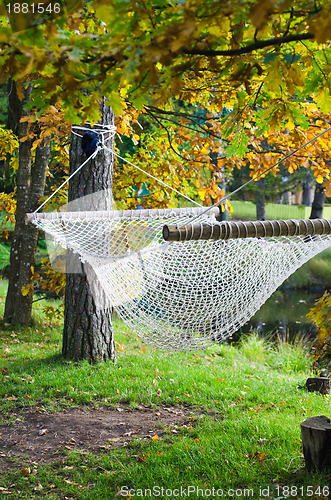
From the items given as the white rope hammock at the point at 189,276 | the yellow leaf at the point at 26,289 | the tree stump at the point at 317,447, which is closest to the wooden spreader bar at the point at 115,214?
the white rope hammock at the point at 189,276

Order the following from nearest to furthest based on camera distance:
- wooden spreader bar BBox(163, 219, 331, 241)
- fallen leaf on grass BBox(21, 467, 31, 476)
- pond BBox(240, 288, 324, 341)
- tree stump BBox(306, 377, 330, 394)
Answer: wooden spreader bar BBox(163, 219, 331, 241) → fallen leaf on grass BBox(21, 467, 31, 476) → tree stump BBox(306, 377, 330, 394) → pond BBox(240, 288, 324, 341)

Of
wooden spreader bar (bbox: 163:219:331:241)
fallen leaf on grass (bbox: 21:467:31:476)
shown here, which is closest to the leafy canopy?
wooden spreader bar (bbox: 163:219:331:241)

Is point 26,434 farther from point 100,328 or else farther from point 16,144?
point 16,144

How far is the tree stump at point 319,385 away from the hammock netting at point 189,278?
92cm

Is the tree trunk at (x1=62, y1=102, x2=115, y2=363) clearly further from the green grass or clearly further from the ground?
the ground

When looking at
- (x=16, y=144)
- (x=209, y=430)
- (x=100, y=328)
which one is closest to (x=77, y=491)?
(x=209, y=430)

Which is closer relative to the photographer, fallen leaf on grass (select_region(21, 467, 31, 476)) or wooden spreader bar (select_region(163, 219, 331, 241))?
wooden spreader bar (select_region(163, 219, 331, 241))

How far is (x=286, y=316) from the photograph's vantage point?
706 cm

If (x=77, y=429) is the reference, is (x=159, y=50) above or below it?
above

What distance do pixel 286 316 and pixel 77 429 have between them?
207 inches

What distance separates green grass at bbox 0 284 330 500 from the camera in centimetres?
186

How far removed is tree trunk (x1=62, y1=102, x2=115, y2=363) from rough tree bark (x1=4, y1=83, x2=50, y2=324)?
1027 mm

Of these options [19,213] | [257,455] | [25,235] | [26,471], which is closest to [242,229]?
[257,455]

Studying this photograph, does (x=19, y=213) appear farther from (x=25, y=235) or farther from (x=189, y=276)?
(x=189, y=276)
